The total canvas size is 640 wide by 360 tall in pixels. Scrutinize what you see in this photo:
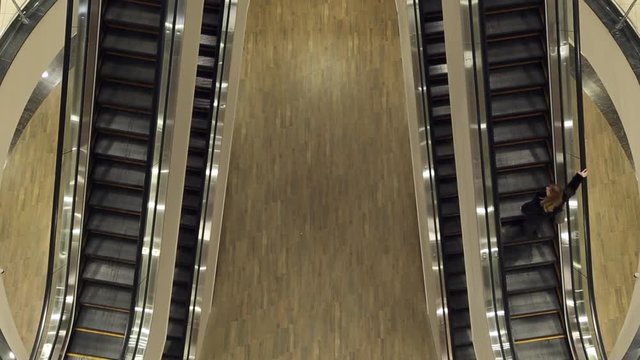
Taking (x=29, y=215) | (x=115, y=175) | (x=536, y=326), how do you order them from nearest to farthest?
(x=536, y=326)
(x=115, y=175)
(x=29, y=215)

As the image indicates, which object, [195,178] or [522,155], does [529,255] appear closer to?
[522,155]

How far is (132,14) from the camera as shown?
8258 mm

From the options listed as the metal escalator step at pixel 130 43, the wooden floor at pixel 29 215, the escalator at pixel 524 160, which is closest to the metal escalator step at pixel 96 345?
the wooden floor at pixel 29 215

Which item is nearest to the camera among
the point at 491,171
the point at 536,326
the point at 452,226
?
the point at 491,171

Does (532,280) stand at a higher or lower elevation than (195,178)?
lower

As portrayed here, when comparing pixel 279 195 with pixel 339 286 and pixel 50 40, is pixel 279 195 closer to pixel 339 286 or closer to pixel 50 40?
pixel 339 286

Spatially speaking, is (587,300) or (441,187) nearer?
(587,300)

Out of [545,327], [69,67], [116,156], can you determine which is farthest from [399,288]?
[69,67]

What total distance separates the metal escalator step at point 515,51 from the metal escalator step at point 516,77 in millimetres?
135

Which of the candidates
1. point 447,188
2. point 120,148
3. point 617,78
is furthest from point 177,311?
point 617,78

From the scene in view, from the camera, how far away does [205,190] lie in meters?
9.95

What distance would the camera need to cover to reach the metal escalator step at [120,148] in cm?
830

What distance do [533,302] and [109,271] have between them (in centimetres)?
494

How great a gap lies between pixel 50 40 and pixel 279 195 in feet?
13.6
